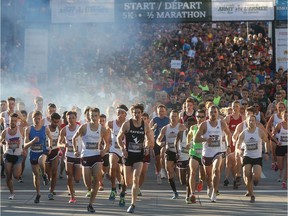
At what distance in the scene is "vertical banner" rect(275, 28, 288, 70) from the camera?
74.1ft

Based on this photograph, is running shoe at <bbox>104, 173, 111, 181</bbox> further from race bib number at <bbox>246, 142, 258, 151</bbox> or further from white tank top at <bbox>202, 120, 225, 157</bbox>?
race bib number at <bbox>246, 142, 258, 151</bbox>

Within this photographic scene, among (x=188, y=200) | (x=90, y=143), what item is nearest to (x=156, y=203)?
(x=188, y=200)

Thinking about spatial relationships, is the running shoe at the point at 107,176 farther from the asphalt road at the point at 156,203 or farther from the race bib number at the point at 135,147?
the race bib number at the point at 135,147

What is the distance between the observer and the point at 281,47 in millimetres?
22625

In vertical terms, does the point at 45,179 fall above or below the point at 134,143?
below

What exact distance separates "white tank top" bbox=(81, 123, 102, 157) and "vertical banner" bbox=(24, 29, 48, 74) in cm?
1125

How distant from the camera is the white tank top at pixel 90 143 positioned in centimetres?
1196

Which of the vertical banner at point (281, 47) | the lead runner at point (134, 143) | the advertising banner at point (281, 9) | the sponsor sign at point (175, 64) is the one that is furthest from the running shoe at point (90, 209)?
the advertising banner at point (281, 9)

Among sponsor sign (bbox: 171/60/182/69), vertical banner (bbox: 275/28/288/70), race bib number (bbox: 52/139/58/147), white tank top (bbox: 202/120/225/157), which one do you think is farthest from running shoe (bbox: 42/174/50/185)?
vertical banner (bbox: 275/28/288/70)

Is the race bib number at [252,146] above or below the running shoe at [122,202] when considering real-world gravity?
above

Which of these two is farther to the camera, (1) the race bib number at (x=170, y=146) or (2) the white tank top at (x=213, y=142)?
(1) the race bib number at (x=170, y=146)

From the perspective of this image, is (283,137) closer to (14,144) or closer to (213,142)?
(213,142)

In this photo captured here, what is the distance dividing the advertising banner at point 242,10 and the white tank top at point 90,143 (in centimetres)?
1129

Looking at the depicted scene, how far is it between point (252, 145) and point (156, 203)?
6.54ft
